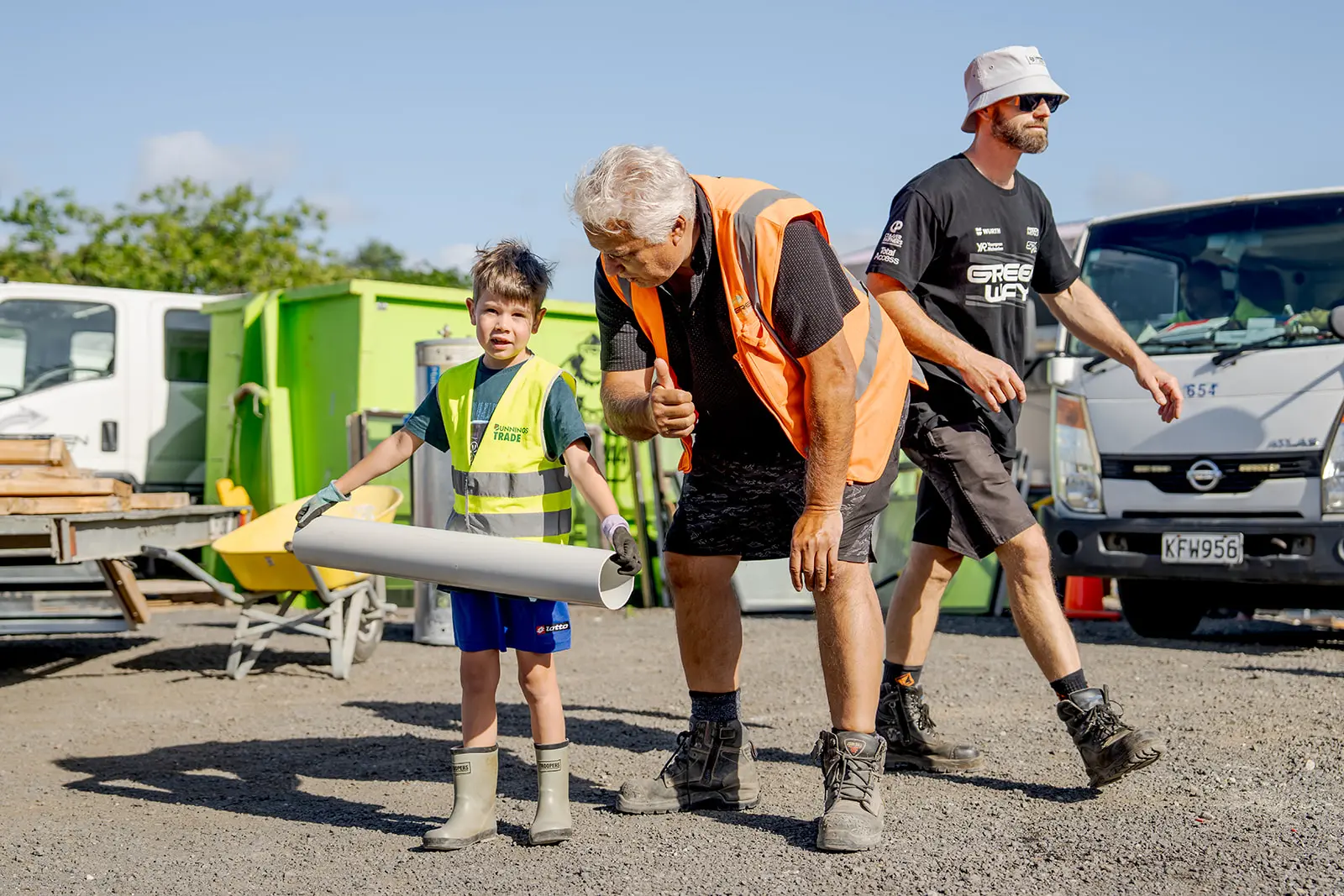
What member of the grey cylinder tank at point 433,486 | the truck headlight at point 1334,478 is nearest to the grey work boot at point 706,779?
the truck headlight at point 1334,478

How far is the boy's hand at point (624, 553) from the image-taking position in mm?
3809

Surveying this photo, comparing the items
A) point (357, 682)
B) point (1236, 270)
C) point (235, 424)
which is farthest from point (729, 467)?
point (235, 424)

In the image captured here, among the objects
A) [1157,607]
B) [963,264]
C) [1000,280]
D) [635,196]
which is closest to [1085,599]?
[1157,607]

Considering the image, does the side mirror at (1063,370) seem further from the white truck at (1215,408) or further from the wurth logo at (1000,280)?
the wurth logo at (1000,280)

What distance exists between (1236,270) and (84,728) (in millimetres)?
6413

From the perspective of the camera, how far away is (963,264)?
4781mm

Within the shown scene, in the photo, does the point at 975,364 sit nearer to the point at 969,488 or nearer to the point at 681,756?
the point at 969,488

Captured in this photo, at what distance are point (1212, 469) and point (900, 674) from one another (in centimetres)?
372

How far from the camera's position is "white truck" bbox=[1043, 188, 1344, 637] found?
25.0 feet

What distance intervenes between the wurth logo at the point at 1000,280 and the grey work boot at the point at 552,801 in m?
2.02

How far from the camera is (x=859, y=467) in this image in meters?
4.04

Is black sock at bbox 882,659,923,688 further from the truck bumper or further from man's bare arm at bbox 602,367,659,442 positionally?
the truck bumper

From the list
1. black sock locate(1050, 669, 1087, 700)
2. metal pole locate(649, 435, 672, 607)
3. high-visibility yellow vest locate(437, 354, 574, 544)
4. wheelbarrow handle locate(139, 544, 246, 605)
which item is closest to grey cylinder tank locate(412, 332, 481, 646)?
wheelbarrow handle locate(139, 544, 246, 605)

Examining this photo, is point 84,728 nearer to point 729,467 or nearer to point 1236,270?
point 729,467
